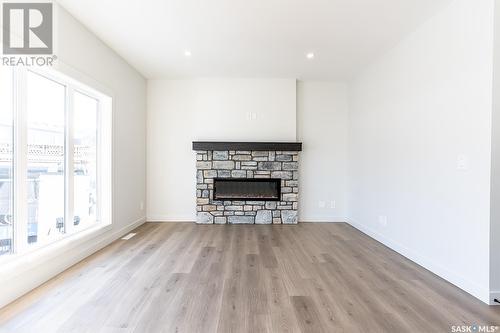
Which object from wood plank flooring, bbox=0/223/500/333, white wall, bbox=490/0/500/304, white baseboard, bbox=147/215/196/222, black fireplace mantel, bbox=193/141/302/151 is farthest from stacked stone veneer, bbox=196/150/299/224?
white wall, bbox=490/0/500/304

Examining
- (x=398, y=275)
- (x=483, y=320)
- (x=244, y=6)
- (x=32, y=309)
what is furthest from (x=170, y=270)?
(x=244, y=6)

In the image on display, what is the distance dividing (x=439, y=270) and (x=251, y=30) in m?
3.25

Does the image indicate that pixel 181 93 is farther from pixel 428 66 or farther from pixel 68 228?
pixel 428 66

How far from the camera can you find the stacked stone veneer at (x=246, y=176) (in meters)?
4.49

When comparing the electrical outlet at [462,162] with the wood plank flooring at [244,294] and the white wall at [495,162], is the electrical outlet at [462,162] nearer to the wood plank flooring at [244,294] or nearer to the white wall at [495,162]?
the white wall at [495,162]

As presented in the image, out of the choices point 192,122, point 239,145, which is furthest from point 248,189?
point 192,122

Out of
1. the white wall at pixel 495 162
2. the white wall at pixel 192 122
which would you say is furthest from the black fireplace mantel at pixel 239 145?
the white wall at pixel 495 162

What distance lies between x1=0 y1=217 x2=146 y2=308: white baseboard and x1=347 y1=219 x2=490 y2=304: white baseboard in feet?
12.4

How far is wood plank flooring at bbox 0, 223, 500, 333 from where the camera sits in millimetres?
1671

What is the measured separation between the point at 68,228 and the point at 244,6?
3080 mm

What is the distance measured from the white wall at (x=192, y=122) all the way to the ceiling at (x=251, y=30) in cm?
61

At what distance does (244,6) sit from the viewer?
239 centimetres

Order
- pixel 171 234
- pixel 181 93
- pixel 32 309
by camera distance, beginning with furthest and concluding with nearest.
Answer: pixel 181 93, pixel 171 234, pixel 32 309

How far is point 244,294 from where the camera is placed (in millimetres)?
2031
